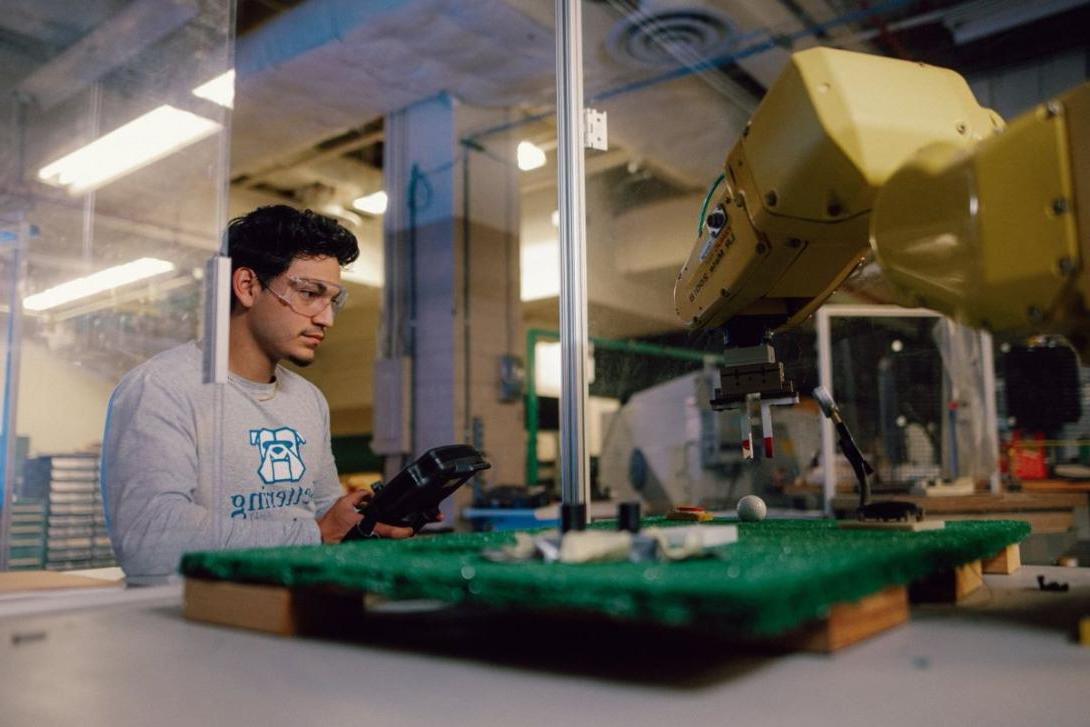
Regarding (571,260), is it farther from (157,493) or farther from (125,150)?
(125,150)

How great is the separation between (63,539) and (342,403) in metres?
4.68

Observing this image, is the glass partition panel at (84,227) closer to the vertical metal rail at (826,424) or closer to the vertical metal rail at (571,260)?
the vertical metal rail at (571,260)

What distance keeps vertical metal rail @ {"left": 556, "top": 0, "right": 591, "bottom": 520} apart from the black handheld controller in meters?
0.19

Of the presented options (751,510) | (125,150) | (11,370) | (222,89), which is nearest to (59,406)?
(11,370)

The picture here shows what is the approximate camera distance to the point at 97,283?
281 centimetres

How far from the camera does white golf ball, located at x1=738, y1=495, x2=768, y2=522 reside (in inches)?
55.0

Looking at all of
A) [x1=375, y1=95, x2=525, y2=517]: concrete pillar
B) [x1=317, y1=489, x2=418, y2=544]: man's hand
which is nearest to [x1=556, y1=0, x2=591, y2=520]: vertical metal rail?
[x1=317, y1=489, x2=418, y2=544]: man's hand

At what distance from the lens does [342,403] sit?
777 centimetres

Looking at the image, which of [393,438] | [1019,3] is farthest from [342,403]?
[1019,3]

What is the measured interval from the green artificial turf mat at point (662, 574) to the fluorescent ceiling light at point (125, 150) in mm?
1430

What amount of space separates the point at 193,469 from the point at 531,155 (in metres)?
3.13

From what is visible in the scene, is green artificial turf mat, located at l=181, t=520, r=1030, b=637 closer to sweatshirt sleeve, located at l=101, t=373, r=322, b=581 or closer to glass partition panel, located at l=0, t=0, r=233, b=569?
sweatshirt sleeve, located at l=101, t=373, r=322, b=581

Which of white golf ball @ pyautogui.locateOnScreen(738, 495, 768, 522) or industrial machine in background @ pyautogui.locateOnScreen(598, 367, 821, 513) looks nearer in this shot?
white golf ball @ pyautogui.locateOnScreen(738, 495, 768, 522)

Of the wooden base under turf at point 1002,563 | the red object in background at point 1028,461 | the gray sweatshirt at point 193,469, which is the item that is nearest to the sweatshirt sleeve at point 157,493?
the gray sweatshirt at point 193,469
